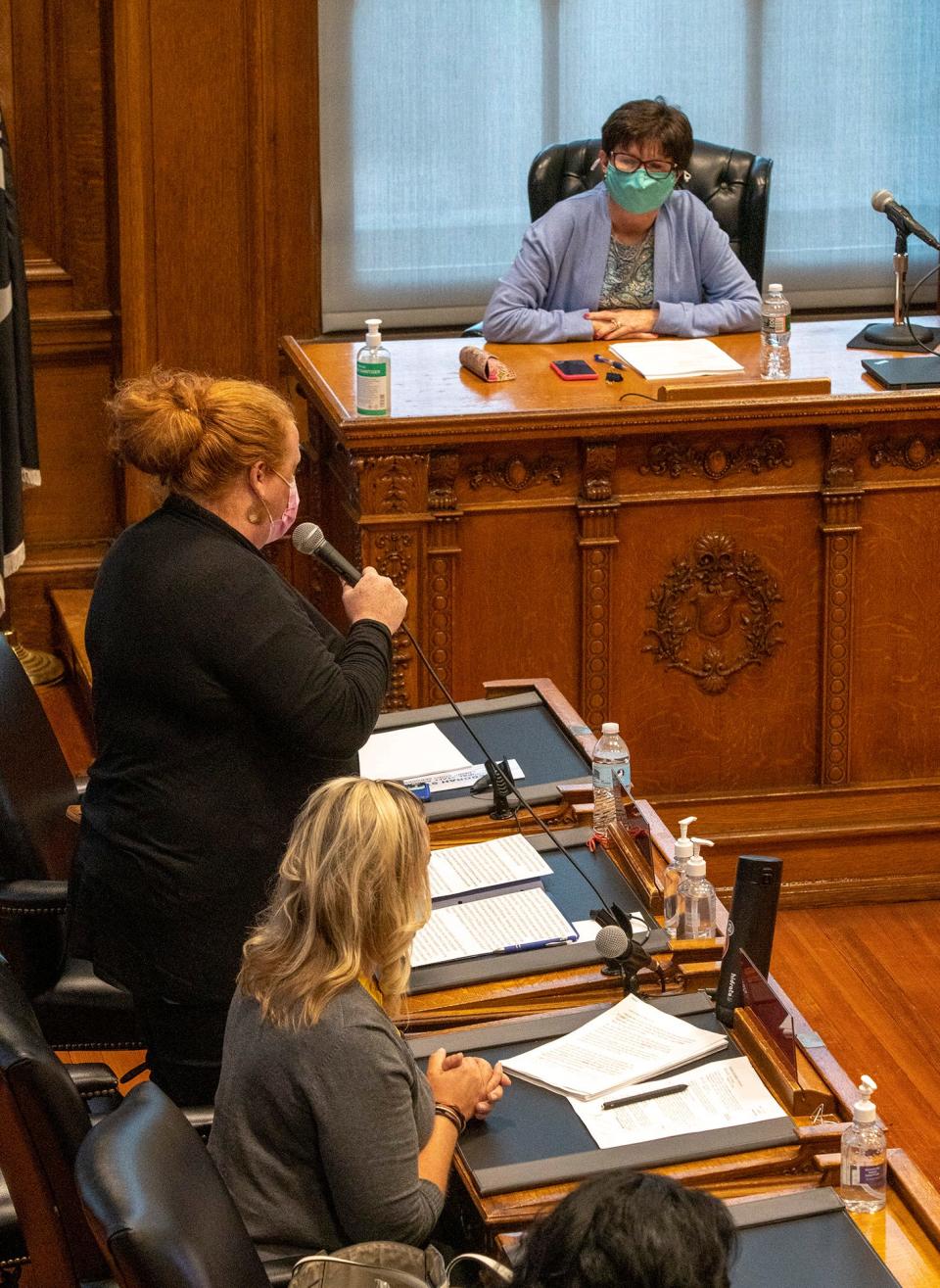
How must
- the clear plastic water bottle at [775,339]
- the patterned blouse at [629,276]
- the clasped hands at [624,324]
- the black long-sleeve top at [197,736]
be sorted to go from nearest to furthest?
the black long-sleeve top at [197,736], the clear plastic water bottle at [775,339], the clasped hands at [624,324], the patterned blouse at [629,276]

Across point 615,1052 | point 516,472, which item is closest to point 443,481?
point 516,472

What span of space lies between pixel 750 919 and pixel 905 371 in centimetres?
221

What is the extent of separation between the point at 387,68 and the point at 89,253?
1.10 meters

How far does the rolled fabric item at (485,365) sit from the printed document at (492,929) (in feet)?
6.26

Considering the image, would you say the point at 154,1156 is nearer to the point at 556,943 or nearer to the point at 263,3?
the point at 556,943

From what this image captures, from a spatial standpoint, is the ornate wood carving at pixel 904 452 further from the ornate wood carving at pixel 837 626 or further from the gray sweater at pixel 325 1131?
the gray sweater at pixel 325 1131

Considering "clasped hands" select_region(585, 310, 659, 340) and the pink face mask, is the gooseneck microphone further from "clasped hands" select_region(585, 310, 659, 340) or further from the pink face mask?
the pink face mask

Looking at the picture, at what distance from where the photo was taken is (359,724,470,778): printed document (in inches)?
121

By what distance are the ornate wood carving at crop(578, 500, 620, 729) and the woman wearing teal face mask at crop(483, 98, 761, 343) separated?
2.42 ft

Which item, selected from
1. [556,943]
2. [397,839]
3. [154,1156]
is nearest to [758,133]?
[556,943]

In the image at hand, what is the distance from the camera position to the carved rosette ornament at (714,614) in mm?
4230

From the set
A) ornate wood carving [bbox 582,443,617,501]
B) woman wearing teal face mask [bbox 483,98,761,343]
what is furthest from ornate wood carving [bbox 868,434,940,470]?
woman wearing teal face mask [bbox 483,98,761,343]

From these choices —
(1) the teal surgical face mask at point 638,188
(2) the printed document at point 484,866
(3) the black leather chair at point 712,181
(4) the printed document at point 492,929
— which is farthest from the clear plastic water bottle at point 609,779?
(3) the black leather chair at point 712,181

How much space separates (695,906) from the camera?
2564 millimetres
